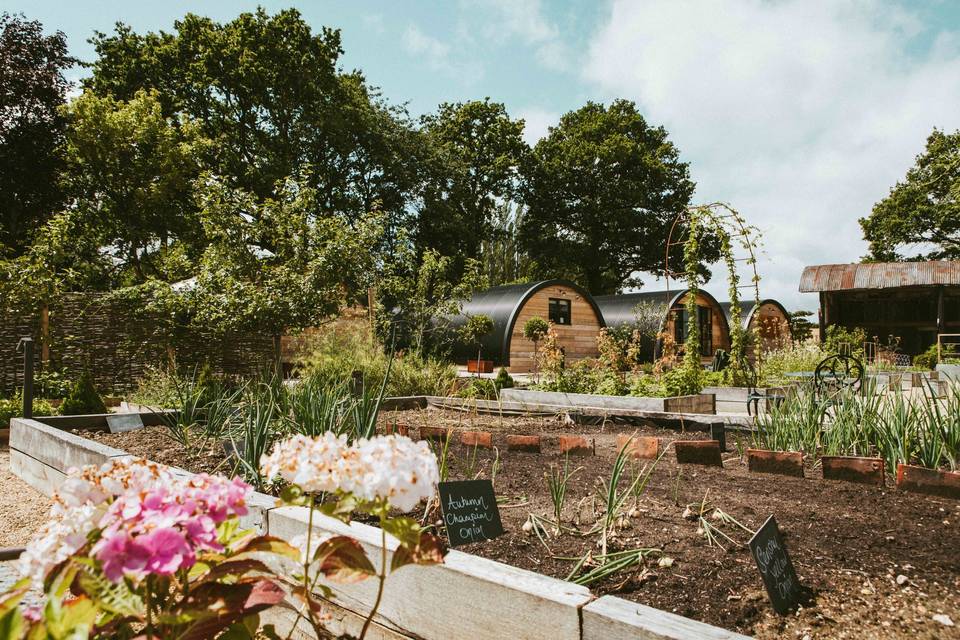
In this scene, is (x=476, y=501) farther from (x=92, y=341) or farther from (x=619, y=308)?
(x=619, y=308)

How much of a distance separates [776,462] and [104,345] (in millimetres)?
11166

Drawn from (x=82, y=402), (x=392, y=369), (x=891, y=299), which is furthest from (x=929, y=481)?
(x=891, y=299)

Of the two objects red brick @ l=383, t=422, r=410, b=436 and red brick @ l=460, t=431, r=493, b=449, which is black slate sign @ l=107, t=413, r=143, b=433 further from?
red brick @ l=460, t=431, r=493, b=449

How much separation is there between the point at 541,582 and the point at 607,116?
32630mm

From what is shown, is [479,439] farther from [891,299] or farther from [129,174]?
[891,299]

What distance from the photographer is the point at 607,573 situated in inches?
77.2

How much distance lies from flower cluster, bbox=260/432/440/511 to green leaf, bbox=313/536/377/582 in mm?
110

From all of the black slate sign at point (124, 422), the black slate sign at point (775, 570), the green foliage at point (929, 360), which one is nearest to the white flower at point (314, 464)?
the black slate sign at point (775, 570)

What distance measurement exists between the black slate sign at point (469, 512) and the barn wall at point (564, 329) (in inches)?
583

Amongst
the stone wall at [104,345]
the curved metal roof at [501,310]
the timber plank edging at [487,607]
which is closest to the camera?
the timber plank edging at [487,607]

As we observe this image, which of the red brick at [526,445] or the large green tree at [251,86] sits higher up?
the large green tree at [251,86]

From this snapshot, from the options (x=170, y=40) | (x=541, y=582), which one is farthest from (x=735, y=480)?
(x=170, y=40)

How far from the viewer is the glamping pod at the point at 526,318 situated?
57.0ft

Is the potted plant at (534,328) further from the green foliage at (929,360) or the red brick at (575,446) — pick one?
the red brick at (575,446)
